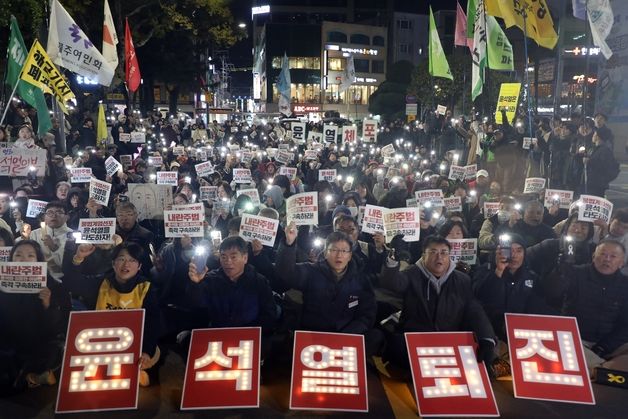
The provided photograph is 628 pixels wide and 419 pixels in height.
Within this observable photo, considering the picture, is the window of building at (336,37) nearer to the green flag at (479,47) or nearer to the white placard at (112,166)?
the green flag at (479,47)

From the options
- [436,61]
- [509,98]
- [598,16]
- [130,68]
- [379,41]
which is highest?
[379,41]

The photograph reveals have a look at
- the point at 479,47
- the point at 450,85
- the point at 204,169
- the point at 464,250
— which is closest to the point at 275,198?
the point at 204,169

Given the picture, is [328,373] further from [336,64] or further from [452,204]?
[336,64]

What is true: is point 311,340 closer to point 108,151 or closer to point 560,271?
point 560,271

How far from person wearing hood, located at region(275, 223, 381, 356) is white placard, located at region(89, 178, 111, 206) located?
4.19 metres

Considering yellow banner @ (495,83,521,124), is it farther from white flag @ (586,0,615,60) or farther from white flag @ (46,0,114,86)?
white flag @ (46,0,114,86)

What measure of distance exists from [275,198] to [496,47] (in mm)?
8833

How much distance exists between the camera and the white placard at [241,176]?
1156cm

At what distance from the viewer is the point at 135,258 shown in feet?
16.3

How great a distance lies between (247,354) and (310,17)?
82514 millimetres

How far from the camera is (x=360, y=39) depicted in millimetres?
A: 73500

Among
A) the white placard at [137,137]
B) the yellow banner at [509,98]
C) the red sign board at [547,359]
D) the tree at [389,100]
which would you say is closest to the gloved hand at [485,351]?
the red sign board at [547,359]

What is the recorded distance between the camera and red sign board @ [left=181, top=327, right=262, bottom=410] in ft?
A: 14.4

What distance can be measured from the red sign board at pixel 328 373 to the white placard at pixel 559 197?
526 cm
